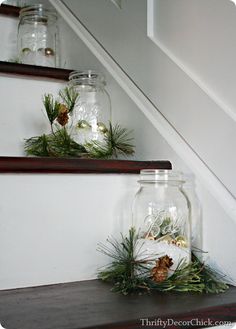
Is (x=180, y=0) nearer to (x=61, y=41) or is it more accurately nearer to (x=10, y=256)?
(x=61, y=41)

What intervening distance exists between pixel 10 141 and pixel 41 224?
1.29ft

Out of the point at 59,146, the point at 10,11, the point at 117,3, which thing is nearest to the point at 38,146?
the point at 59,146

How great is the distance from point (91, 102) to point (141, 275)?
1.88ft

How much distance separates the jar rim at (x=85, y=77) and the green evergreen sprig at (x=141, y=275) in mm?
500

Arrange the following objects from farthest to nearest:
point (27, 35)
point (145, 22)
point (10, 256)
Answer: point (27, 35), point (145, 22), point (10, 256)

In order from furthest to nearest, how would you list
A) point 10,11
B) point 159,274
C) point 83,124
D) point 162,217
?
1. point 10,11
2. point 83,124
3. point 162,217
4. point 159,274

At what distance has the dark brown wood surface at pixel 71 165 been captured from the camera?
3.25ft

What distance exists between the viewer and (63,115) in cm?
127

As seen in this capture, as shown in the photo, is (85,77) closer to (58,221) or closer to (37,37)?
(37,37)

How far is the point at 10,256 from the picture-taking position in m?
0.98

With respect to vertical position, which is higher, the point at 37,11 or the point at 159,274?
the point at 37,11

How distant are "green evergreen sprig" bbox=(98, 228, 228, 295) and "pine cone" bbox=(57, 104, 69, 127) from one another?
0.35m

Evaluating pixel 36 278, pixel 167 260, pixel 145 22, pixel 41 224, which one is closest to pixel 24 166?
pixel 41 224

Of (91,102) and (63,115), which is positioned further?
(91,102)
